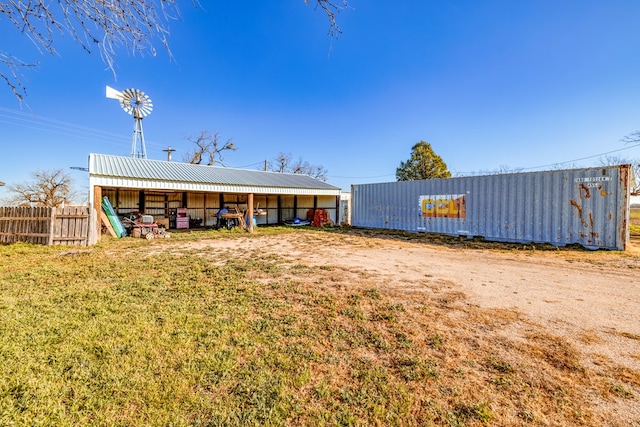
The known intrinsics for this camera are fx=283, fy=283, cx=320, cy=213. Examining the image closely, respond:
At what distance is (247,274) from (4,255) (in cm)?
646

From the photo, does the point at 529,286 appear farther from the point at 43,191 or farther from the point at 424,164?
the point at 43,191

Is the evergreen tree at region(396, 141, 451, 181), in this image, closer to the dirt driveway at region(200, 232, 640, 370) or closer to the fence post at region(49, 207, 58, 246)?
the dirt driveway at region(200, 232, 640, 370)

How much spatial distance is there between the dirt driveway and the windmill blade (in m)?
13.0

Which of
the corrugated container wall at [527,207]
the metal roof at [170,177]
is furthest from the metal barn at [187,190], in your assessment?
the corrugated container wall at [527,207]

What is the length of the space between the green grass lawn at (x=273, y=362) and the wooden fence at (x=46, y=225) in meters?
5.26

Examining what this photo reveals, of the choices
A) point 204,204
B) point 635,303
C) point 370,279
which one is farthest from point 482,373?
point 204,204

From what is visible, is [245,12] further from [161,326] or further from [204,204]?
[204,204]

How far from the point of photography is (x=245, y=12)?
307cm

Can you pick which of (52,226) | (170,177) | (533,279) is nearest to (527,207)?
(533,279)

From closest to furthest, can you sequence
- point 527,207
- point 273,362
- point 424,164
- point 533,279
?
1. point 273,362
2. point 533,279
3. point 527,207
4. point 424,164

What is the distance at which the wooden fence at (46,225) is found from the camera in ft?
28.5

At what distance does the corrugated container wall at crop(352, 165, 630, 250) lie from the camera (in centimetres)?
853

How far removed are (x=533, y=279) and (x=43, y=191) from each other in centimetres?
2816

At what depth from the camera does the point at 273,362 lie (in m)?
2.45
